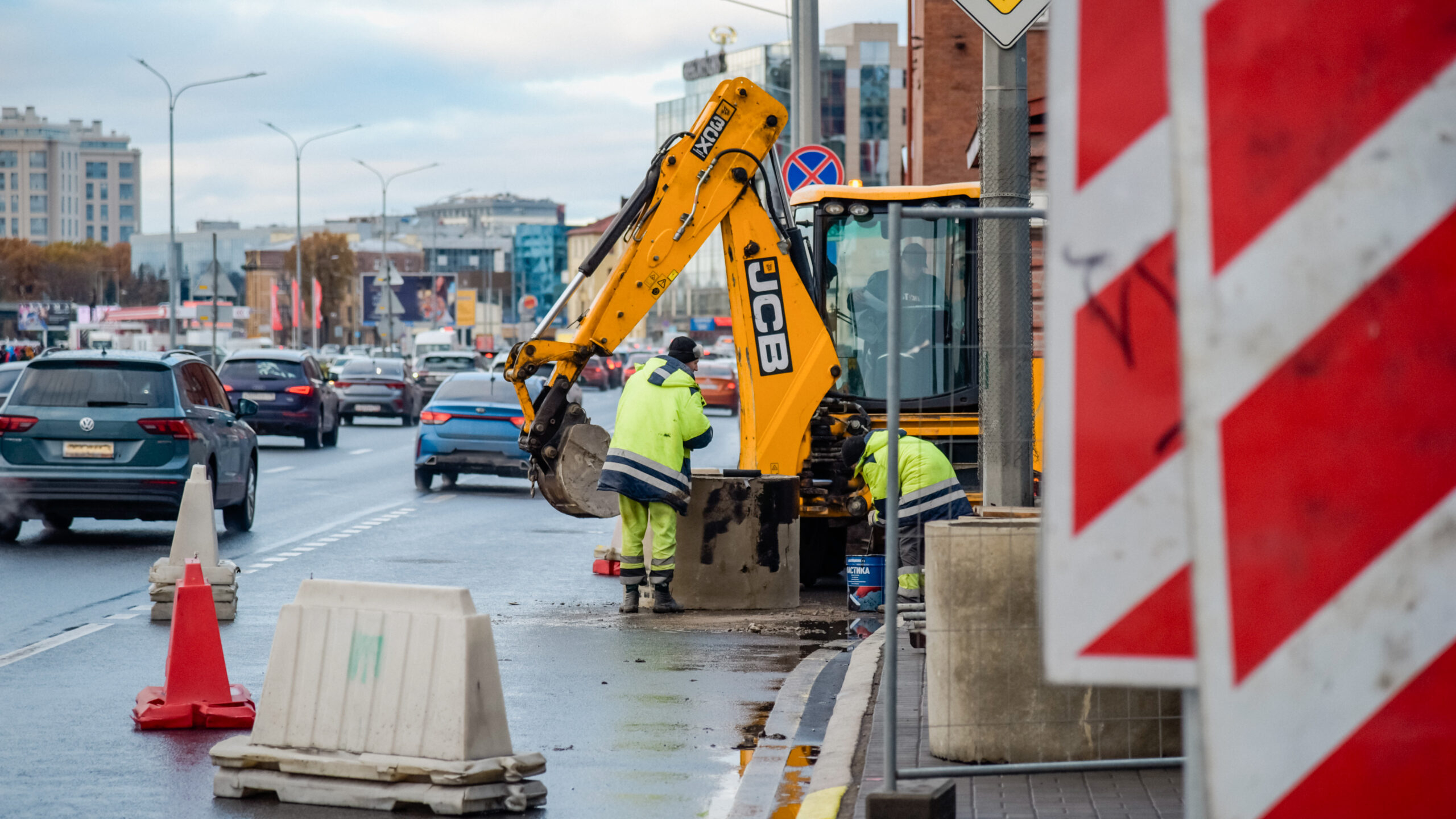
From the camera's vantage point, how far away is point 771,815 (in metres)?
6.47

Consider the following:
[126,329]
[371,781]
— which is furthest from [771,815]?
[126,329]

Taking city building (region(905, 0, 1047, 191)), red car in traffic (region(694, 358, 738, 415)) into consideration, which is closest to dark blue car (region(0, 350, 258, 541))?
city building (region(905, 0, 1047, 191))

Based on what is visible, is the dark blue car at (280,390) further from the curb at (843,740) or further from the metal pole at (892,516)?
the metal pole at (892,516)

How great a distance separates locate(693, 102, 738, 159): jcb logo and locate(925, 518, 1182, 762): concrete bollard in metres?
6.84

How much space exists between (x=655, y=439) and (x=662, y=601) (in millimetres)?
1142

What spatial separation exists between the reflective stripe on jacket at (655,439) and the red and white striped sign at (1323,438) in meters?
9.57

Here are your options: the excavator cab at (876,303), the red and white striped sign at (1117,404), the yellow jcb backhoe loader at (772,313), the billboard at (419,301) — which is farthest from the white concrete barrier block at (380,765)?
the billboard at (419,301)

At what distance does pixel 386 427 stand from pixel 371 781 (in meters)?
37.2

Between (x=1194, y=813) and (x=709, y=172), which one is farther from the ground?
(x=709, y=172)

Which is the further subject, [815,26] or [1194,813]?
[815,26]

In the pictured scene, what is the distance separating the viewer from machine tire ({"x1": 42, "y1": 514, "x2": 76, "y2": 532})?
17.4 metres

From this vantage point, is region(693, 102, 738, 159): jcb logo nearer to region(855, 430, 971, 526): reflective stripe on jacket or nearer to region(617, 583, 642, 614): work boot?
region(617, 583, 642, 614): work boot

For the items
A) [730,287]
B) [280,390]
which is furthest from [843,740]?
[280,390]

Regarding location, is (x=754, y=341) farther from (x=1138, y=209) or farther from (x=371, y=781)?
(x=1138, y=209)
